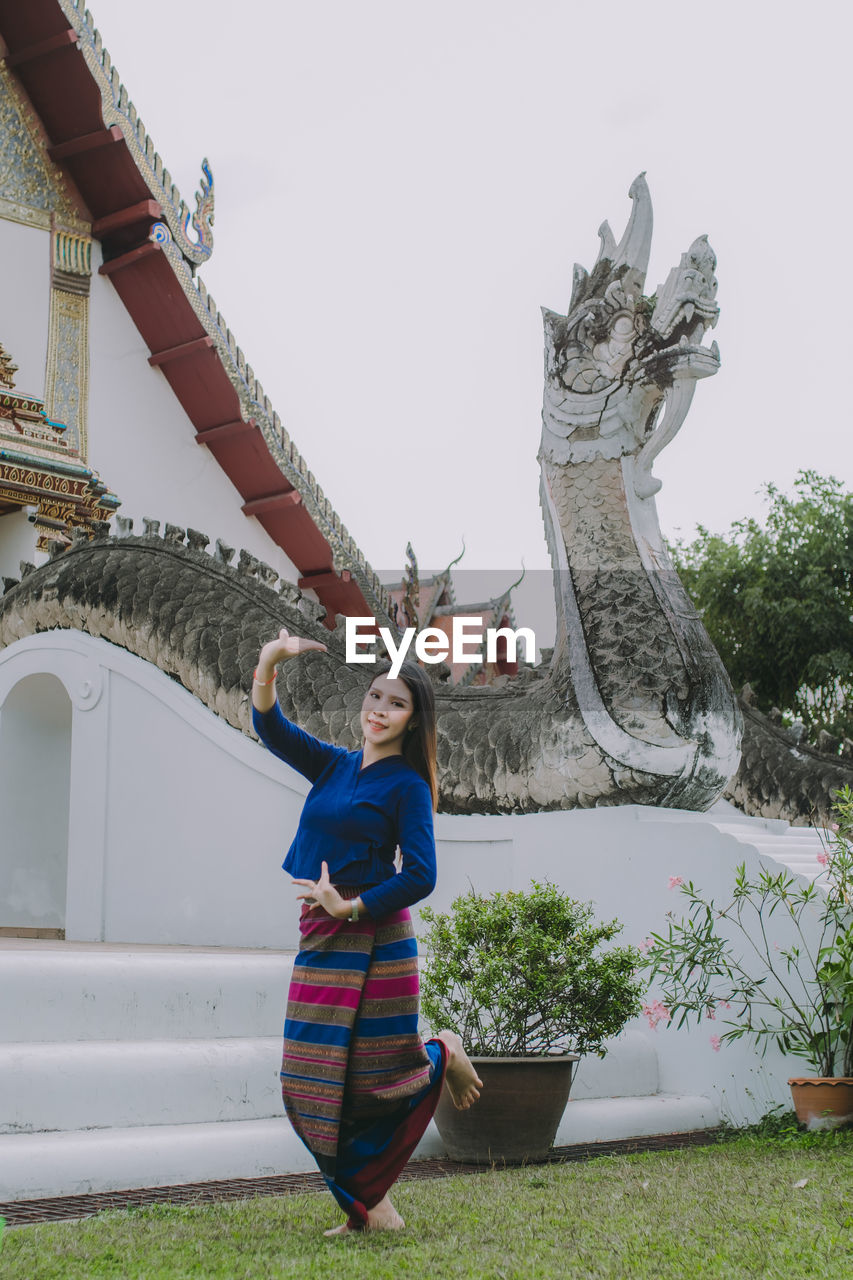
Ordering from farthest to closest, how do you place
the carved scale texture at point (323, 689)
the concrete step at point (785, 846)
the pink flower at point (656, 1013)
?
the carved scale texture at point (323, 689) < the concrete step at point (785, 846) < the pink flower at point (656, 1013)

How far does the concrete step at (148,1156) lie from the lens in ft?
9.71

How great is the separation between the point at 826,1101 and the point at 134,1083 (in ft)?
6.65

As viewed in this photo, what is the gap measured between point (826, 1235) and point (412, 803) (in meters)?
1.18

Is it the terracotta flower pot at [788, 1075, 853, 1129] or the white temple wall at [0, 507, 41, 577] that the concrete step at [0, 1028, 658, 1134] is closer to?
the terracotta flower pot at [788, 1075, 853, 1129]

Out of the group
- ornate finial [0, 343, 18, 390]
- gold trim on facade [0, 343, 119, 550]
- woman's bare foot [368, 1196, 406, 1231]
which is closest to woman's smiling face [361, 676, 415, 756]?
woman's bare foot [368, 1196, 406, 1231]

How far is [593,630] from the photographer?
16.2 feet

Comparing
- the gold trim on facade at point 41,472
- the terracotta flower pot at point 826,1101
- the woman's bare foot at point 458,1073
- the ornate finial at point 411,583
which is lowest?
the terracotta flower pot at point 826,1101

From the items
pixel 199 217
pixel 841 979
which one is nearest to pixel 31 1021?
pixel 841 979

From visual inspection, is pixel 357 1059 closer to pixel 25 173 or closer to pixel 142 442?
pixel 142 442

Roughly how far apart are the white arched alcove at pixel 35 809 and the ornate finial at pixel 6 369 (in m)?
2.88

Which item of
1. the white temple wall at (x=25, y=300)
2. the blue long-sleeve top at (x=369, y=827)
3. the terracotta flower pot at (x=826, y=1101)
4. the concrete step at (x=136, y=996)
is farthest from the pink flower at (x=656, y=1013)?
the white temple wall at (x=25, y=300)

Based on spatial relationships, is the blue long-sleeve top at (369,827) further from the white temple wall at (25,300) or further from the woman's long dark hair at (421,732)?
the white temple wall at (25,300)

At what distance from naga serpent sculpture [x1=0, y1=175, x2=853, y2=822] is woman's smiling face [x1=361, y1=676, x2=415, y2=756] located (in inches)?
75.6

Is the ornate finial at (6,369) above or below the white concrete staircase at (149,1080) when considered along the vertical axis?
above
